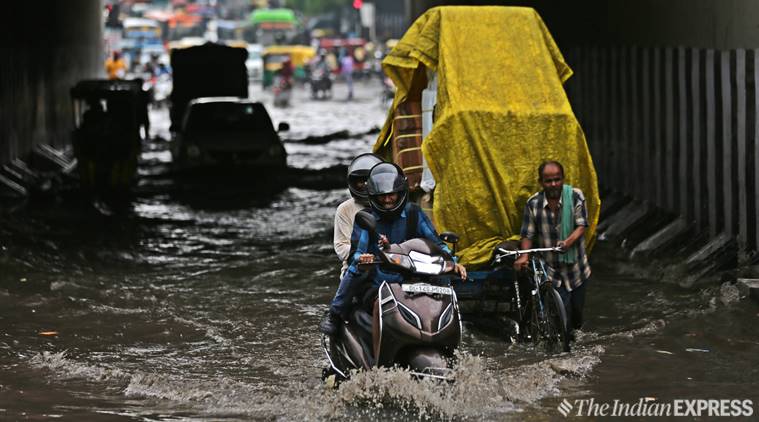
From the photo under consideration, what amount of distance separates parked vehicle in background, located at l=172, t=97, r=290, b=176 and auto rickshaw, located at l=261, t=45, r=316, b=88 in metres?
30.2

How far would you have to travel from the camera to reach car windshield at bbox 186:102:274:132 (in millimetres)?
22500

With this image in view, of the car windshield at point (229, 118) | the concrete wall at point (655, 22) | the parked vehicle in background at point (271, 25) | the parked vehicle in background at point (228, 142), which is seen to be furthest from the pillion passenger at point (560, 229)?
the parked vehicle in background at point (271, 25)

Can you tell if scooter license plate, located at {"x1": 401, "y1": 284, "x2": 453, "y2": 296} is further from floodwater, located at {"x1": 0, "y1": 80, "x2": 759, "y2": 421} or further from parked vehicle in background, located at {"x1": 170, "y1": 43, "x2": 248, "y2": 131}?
parked vehicle in background, located at {"x1": 170, "y1": 43, "x2": 248, "y2": 131}

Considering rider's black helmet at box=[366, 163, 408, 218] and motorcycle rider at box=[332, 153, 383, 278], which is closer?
rider's black helmet at box=[366, 163, 408, 218]

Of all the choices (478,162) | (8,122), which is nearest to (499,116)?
(478,162)

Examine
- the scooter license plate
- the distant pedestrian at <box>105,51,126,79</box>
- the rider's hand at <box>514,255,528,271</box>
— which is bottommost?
the distant pedestrian at <box>105,51,126,79</box>

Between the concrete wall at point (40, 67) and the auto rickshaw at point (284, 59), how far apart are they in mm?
20161

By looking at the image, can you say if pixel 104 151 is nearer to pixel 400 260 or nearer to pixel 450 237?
pixel 450 237

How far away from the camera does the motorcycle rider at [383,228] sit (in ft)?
24.2

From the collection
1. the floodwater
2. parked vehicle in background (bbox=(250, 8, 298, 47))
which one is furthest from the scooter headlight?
parked vehicle in background (bbox=(250, 8, 298, 47))

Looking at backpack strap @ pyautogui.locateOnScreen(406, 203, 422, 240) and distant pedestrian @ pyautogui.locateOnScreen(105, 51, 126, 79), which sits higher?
backpack strap @ pyautogui.locateOnScreen(406, 203, 422, 240)

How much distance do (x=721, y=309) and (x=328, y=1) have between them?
76249 millimetres

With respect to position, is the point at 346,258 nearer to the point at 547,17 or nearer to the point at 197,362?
the point at 197,362

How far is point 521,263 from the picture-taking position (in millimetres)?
9188
